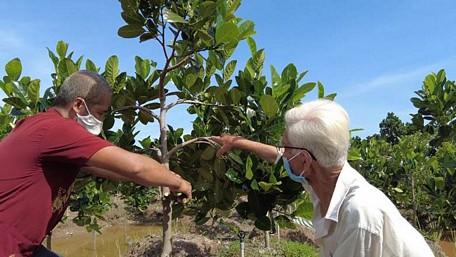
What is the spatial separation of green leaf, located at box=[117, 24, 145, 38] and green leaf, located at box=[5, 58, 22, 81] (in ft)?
2.97

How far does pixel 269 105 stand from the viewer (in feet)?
9.48

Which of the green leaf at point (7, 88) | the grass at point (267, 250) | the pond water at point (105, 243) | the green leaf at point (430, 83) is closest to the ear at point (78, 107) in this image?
the green leaf at point (7, 88)

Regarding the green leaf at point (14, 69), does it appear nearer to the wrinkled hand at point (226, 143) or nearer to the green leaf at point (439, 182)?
the wrinkled hand at point (226, 143)

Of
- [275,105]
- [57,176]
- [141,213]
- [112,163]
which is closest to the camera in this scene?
[112,163]

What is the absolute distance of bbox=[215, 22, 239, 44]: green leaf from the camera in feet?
8.93

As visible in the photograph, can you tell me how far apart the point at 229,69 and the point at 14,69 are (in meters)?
1.37

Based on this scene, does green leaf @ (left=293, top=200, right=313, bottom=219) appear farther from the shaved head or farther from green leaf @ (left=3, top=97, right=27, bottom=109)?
green leaf @ (left=3, top=97, right=27, bottom=109)

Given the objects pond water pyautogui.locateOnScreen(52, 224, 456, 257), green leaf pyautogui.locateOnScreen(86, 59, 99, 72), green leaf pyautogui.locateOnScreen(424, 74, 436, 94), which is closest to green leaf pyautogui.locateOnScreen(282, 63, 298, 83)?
green leaf pyautogui.locateOnScreen(86, 59, 99, 72)

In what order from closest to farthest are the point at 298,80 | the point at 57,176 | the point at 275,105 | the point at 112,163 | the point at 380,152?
1. the point at 112,163
2. the point at 57,176
3. the point at 275,105
4. the point at 298,80
5. the point at 380,152

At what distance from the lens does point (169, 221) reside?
3.13 metres

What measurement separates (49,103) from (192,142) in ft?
2.99

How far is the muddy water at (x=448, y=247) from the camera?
8.41 m

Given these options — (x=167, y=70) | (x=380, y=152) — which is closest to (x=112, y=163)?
(x=167, y=70)

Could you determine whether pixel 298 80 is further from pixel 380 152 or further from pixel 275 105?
pixel 380 152
